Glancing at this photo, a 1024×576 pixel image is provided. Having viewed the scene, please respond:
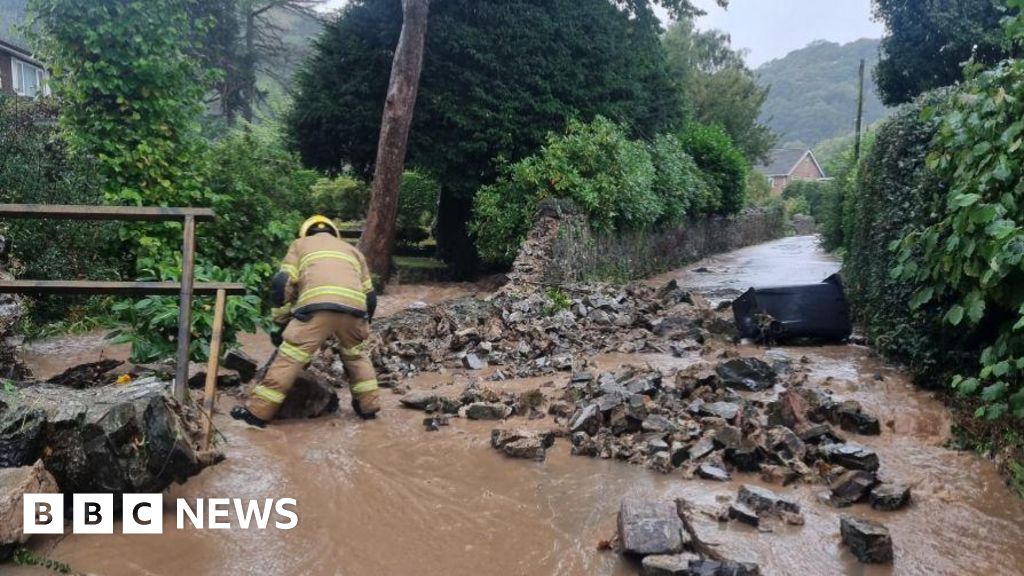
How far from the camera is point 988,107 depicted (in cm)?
505

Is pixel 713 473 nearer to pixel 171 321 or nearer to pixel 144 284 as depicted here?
pixel 144 284

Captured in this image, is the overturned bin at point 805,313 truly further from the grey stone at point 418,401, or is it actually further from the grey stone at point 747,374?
the grey stone at point 418,401

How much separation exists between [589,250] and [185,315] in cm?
1029

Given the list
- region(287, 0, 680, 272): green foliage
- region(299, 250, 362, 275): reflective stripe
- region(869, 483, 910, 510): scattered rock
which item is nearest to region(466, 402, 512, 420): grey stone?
region(299, 250, 362, 275): reflective stripe

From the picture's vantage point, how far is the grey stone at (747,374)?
23.7 feet

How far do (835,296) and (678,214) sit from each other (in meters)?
10.0

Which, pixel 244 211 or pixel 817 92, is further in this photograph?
pixel 817 92

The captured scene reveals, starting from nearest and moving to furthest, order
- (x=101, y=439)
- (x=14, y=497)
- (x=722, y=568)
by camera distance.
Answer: (x=14, y=497)
(x=722, y=568)
(x=101, y=439)

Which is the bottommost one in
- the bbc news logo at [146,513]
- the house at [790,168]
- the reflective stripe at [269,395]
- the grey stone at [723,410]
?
the bbc news logo at [146,513]

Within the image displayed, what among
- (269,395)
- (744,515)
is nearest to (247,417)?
(269,395)

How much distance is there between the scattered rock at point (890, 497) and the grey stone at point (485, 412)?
300 cm

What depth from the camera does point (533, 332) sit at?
376 inches

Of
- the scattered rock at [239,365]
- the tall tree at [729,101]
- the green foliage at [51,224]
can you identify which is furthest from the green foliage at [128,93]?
the tall tree at [729,101]

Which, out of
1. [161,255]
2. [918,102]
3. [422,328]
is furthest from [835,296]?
[161,255]
